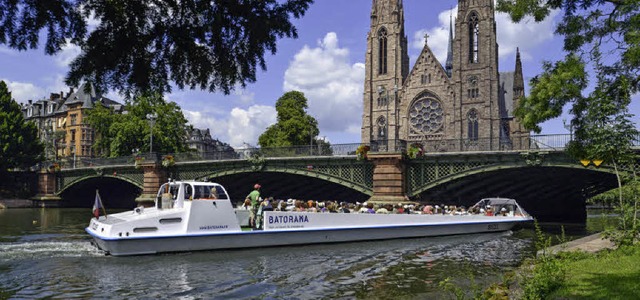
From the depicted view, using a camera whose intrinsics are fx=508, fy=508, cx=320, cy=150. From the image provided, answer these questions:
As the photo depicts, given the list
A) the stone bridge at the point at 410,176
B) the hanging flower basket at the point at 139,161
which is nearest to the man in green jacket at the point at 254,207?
the stone bridge at the point at 410,176

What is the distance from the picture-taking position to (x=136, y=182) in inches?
2100

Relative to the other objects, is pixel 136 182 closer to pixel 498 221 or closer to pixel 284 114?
pixel 284 114

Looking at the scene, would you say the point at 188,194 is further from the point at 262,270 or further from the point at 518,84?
the point at 518,84

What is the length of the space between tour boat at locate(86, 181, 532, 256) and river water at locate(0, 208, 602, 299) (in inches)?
22.8

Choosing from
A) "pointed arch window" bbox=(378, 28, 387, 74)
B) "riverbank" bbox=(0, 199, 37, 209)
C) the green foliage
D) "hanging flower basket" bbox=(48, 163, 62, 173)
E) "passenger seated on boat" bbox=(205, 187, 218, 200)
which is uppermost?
"pointed arch window" bbox=(378, 28, 387, 74)

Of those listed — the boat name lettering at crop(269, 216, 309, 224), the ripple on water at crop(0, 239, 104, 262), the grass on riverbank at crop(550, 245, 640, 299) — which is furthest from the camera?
the boat name lettering at crop(269, 216, 309, 224)

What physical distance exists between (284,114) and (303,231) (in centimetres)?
4695

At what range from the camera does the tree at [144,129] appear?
64.3m

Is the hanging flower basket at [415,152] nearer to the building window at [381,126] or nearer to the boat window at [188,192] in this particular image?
the boat window at [188,192]

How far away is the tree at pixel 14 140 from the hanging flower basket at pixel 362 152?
47464 mm

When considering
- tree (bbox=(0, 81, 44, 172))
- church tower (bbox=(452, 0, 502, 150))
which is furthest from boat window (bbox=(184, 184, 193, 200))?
church tower (bbox=(452, 0, 502, 150))

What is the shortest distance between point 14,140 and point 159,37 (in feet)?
220

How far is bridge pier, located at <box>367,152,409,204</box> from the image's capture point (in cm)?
3525

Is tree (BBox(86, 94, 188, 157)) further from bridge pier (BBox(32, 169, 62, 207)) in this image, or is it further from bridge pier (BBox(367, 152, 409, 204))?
bridge pier (BBox(367, 152, 409, 204))
